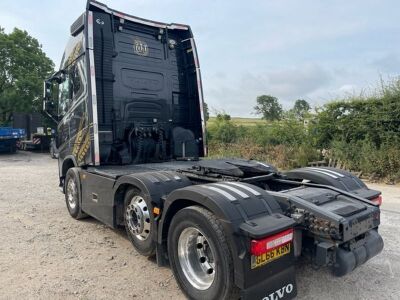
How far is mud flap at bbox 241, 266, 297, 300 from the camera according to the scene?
2775 millimetres

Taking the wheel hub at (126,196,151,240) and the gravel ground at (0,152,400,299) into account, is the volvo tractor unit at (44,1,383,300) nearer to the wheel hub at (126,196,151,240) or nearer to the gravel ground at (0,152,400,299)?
the wheel hub at (126,196,151,240)

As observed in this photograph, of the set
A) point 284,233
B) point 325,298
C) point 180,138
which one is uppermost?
point 180,138

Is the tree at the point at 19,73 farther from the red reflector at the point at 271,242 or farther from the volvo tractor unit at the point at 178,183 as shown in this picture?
the red reflector at the point at 271,242

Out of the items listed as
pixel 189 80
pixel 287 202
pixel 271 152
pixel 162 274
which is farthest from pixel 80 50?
pixel 271 152

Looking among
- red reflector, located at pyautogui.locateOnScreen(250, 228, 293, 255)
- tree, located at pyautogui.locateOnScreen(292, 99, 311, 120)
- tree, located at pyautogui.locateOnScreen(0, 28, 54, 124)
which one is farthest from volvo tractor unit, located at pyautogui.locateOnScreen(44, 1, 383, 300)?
tree, located at pyautogui.locateOnScreen(0, 28, 54, 124)

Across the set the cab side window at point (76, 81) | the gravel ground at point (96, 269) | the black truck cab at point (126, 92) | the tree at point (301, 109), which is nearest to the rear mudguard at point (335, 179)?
the gravel ground at point (96, 269)

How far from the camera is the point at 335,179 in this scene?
170 inches

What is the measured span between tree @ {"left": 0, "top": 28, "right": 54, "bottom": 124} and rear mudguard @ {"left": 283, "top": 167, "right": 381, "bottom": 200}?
2258cm

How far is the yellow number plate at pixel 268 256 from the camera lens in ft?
9.03

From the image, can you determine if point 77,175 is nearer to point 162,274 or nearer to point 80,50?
point 80,50

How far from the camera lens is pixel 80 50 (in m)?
6.00

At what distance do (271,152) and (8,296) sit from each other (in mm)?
11188

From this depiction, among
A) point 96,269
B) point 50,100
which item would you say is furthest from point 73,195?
point 96,269

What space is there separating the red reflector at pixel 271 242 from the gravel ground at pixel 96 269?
2.81ft
